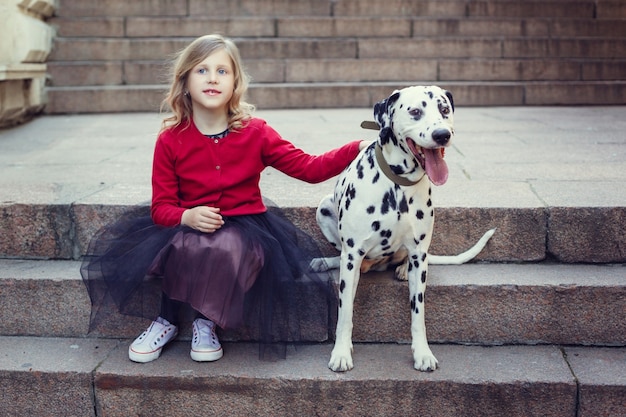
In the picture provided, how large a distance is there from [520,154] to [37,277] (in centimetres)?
331

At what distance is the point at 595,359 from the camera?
3.04m

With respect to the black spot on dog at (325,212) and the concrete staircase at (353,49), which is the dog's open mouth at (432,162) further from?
the concrete staircase at (353,49)

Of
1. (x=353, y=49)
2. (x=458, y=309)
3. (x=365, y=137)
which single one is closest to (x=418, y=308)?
(x=458, y=309)

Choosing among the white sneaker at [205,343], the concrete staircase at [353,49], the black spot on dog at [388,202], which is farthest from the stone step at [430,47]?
the black spot on dog at [388,202]

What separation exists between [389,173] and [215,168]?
835 mm

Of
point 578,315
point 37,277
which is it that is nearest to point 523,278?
point 578,315

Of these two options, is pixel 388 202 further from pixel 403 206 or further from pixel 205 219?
pixel 205 219

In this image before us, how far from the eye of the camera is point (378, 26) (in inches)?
356

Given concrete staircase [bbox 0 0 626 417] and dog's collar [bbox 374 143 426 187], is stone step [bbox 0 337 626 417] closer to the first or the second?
concrete staircase [bbox 0 0 626 417]

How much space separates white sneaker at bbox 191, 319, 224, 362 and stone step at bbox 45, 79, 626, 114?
5.16 meters

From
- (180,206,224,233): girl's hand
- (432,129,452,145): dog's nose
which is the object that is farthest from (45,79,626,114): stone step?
(432,129,452,145): dog's nose

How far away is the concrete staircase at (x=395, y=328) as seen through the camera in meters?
2.88

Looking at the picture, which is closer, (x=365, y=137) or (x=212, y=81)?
(x=212, y=81)

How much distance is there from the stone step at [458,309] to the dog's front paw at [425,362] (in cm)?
28
